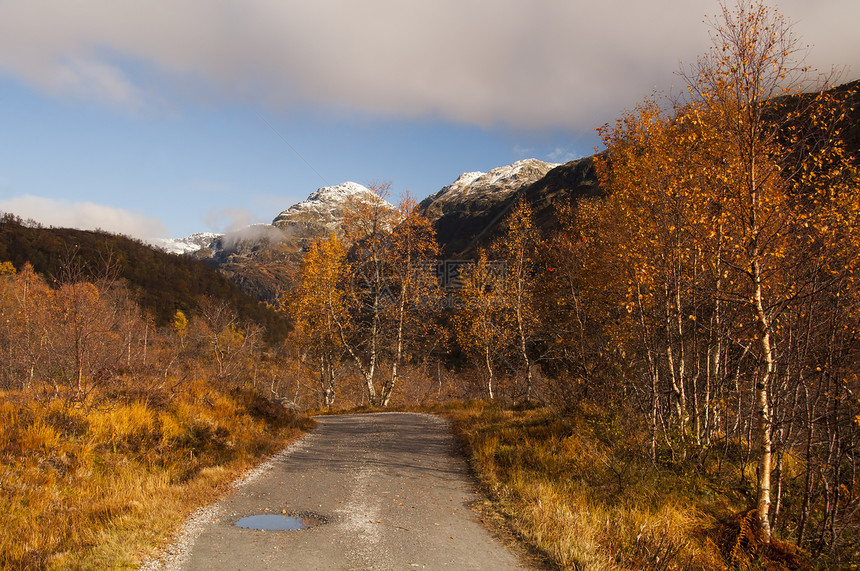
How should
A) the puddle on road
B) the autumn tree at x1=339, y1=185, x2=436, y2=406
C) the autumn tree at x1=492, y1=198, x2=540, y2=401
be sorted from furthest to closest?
1. the autumn tree at x1=339, y1=185, x2=436, y2=406
2. the autumn tree at x1=492, y1=198, x2=540, y2=401
3. the puddle on road

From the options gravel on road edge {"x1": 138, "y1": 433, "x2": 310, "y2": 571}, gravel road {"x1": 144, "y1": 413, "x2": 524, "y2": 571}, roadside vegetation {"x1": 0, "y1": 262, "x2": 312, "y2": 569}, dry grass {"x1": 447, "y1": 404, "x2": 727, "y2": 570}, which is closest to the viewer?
gravel on road edge {"x1": 138, "y1": 433, "x2": 310, "y2": 571}

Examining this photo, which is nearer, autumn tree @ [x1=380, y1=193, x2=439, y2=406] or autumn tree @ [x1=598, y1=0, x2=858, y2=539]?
autumn tree @ [x1=598, y1=0, x2=858, y2=539]

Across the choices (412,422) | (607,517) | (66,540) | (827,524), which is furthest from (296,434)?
(827,524)

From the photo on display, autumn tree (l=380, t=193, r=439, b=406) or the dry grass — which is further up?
autumn tree (l=380, t=193, r=439, b=406)

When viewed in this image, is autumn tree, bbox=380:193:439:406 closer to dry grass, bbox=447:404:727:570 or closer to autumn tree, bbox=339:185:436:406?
autumn tree, bbox=339:185:436:406

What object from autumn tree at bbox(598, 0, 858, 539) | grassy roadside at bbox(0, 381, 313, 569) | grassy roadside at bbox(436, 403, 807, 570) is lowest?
grassy roadside at bbox(436, 403, 807, 570)

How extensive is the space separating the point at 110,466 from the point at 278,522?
401cm

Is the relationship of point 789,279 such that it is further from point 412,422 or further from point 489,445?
point 412,422

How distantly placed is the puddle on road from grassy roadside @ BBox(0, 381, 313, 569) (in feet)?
2.89

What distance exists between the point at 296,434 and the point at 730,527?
10.8 meters

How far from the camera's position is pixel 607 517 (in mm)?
7094

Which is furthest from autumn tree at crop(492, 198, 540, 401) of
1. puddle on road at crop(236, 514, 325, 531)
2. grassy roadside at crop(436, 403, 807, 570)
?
puddle on road at crop(236, 514, 325, 531)

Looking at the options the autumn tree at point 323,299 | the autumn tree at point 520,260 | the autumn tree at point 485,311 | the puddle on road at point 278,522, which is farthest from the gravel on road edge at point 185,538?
the autumn tree at point 485,311

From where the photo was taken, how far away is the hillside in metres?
116
